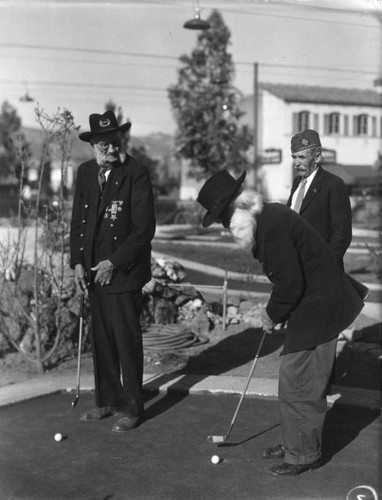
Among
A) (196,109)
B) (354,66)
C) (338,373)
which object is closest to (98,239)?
(338,373)

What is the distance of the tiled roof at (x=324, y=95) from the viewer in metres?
45.3

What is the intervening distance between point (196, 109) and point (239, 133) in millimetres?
3607

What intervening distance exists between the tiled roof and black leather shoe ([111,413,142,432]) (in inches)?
1625

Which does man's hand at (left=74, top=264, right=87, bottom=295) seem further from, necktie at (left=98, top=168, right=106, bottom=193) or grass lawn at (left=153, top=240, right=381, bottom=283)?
grass lawn at (left=153, top=240, right=381, bottom=283)

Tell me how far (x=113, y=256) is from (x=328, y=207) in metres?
1.51

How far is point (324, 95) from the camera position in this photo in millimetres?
47188

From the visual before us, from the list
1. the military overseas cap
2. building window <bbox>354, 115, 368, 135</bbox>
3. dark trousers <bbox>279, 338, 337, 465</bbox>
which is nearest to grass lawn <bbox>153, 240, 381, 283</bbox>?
the military overseas cap

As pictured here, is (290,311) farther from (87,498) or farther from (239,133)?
(239,133)

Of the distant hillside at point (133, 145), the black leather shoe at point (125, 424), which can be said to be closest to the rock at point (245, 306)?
the distant hillside at point (133, 145)

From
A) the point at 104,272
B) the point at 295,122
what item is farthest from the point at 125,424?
the point at 295,122

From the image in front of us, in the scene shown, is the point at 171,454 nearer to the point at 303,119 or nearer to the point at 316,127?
the point at 303,119

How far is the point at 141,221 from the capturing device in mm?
4859

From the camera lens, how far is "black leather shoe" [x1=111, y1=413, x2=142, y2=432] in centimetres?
477

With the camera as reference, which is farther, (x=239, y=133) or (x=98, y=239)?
(x=239, y=133)
